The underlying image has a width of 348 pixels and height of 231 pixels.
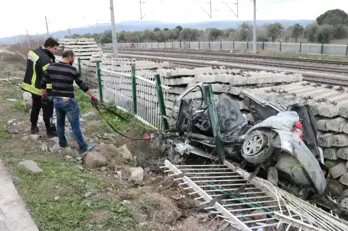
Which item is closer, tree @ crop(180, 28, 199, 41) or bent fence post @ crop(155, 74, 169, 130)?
bent fence post @ crop(155, 74, 169, 130)

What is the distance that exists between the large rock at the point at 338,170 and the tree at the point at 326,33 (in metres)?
34.7

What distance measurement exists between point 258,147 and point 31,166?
3.23 m

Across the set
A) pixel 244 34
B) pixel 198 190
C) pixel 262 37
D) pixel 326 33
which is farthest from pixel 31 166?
pixel 244 34

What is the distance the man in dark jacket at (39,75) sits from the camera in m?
6.61

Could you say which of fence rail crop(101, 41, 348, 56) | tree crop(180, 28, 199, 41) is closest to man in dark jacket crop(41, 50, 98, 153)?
fence rail crop(101, 41, 348, 56)

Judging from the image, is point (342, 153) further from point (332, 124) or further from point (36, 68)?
point (36, 68)

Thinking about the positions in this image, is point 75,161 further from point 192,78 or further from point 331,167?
point 331,167

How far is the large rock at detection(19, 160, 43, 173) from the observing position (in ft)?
16.3

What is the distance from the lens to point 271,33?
143 ft

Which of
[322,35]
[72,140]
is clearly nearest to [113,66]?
[72,140]

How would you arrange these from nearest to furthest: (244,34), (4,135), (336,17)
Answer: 1. (4,135)
2. (336,17)
3. (244,34)

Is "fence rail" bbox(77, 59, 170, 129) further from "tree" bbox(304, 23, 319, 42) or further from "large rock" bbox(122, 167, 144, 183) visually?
"tree" bbox(304, 23, 319, 42)

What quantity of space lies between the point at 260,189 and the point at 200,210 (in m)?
1.01

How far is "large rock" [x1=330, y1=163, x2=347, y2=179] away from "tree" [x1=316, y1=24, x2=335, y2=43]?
34.7 metres
